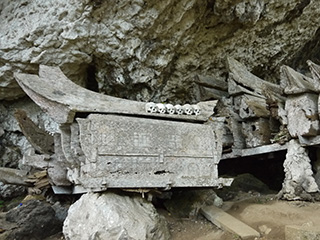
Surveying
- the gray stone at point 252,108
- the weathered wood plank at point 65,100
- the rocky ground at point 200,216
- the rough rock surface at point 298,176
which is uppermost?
the weathered wood plank at point 65,100

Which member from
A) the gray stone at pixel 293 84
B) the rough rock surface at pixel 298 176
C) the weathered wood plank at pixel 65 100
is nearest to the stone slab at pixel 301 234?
the rough rock surface at pixel 298 176

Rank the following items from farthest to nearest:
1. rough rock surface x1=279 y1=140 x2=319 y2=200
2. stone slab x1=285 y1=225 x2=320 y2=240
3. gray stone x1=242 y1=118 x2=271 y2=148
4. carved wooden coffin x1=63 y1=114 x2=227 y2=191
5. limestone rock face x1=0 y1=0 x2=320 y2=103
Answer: limestone rock face x1=0 y1=0 x2=320 y2=103 < gray stone x1=242 y1=118 x2=271 y2=148 < rough rock surface x1=279 y1=140 x2=319 y2=200 < carved wooden coffin x1=63 y1=114 x2=227 y2=191 < stone slab x1=285 y1=225 x2=320 y2=240

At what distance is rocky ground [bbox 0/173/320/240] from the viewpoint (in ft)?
18.1

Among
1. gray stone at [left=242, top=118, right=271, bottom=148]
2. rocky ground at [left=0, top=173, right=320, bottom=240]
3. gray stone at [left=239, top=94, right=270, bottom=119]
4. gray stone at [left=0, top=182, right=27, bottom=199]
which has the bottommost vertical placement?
gray stone at [left=0, top=182, right=27, bottom=199]

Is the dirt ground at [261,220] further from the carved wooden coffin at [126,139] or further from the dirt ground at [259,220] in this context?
the carved wooden coffin at [126,139]

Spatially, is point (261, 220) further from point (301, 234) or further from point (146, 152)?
point (146, 152)

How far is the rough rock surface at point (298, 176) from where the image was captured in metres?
6.87

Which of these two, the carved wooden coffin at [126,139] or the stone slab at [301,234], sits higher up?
the carved wooden coffin at [126,139]

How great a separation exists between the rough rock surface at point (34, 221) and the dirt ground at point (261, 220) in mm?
2566

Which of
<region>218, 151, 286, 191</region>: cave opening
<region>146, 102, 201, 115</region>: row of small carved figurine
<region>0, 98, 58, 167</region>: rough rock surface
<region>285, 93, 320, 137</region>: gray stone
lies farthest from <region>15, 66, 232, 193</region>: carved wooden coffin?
<region>0, 98, 58, 167</region>: rough rock surface

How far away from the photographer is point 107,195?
203 inches

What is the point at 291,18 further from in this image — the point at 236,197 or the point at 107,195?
the point at 107,195

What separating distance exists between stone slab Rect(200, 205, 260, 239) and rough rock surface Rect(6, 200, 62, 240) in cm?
334

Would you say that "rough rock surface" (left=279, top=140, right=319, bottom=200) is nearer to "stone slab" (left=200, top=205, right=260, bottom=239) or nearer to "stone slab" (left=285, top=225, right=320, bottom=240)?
"stone slab" (left=200, top=205, right=260, bottom=239)
